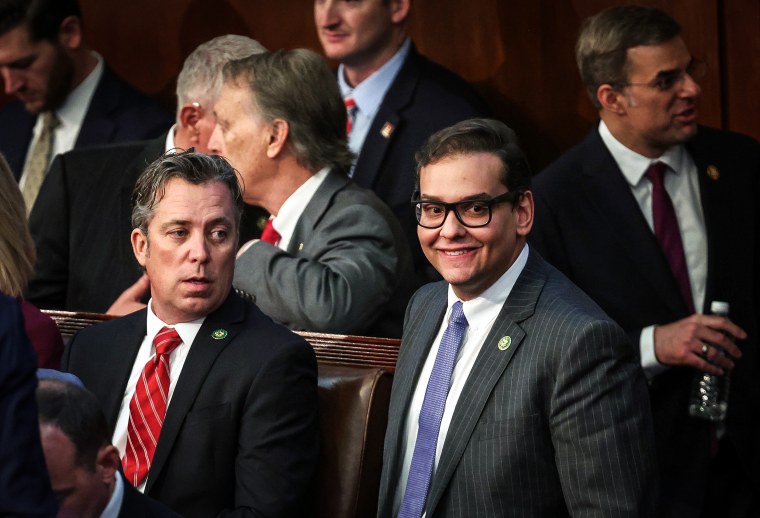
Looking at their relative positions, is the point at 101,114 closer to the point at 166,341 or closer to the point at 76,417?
the point at 166,341

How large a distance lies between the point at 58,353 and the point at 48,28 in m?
2.15

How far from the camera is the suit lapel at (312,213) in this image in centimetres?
355

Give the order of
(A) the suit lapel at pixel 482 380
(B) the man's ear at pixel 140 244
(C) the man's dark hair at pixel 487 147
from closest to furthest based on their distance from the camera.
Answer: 1. (A) the suit lapel at pixel 482 380
2. (C) the man's dark hair at pixel 487 147
3. (B) the man's ear at pixel 140 244

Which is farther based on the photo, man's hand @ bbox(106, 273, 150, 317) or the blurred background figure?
man's hand @ bbox(106, 273, 150, 317)

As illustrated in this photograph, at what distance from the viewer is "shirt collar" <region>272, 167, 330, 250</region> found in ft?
11.8

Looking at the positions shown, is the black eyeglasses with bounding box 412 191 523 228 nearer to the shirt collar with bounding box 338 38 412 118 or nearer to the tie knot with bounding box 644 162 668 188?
the tie knot with bounding box 644 162 668 188

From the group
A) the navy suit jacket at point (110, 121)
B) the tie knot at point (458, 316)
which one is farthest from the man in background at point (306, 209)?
the navy suit jacket at point (110, 121)

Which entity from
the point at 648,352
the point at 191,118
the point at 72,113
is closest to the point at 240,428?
the point at 648,352

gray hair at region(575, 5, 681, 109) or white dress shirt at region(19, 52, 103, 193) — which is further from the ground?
gray hair at region(575, 5, 681, 109)

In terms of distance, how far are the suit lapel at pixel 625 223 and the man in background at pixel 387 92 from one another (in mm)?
524

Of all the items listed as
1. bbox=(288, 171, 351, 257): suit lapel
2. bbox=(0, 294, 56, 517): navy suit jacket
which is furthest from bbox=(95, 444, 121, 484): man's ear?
bbox=(288, 171, 351, 257): suit lapel

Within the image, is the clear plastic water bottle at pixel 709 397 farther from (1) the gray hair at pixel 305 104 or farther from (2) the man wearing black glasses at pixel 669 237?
(1) the gray hair at pixel 305 104

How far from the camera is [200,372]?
291cm

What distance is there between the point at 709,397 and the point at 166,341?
5.36ft
